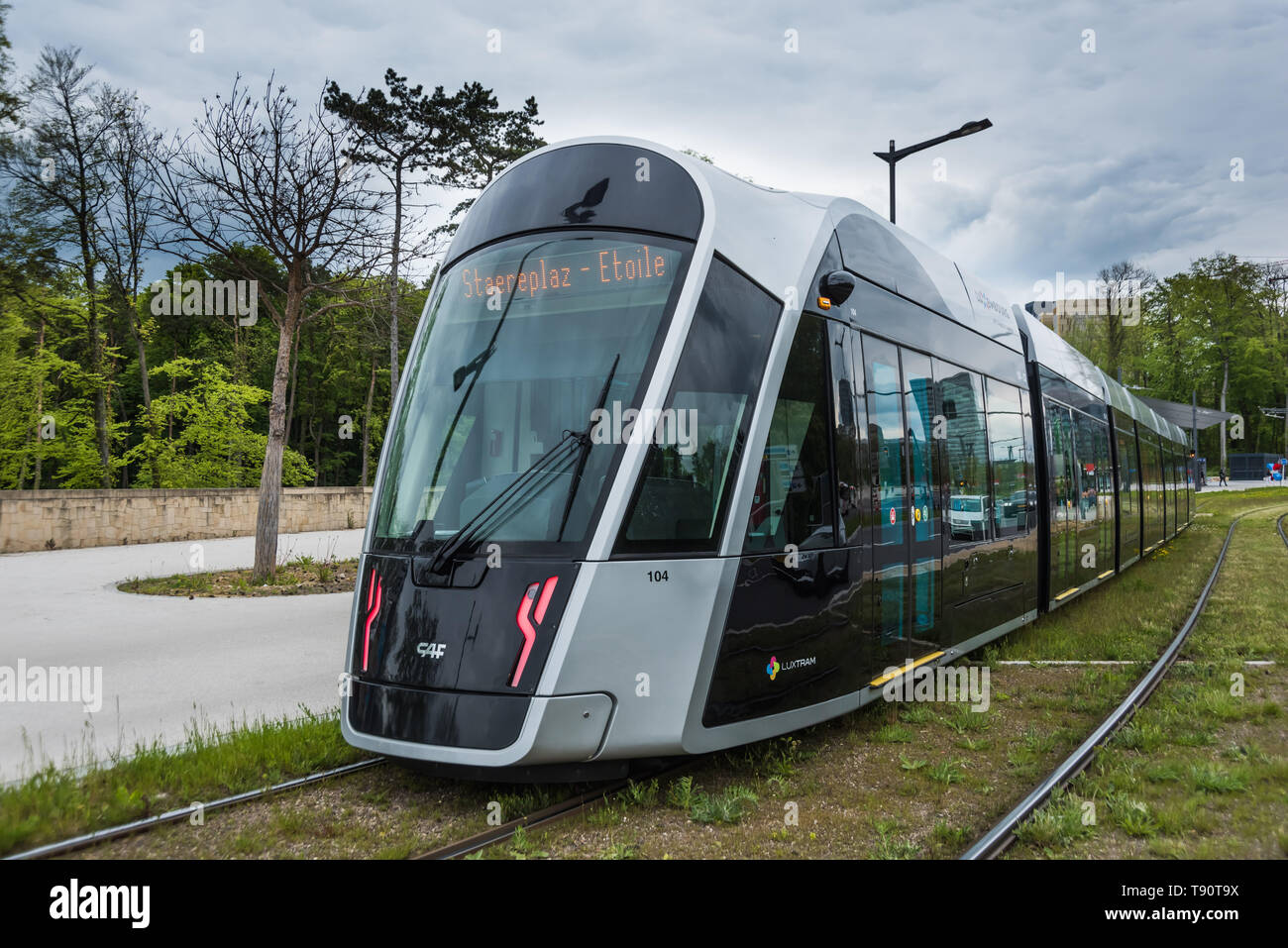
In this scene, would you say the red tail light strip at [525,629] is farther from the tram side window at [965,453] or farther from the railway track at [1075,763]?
the tram side window at [965,453]

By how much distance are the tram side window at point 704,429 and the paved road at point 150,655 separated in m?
3.54

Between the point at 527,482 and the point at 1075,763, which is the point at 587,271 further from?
the point at 1075,763

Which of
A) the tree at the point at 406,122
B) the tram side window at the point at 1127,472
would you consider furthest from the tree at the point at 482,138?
the tram side window at the point at 1127,472

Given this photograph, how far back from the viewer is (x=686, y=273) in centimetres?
471

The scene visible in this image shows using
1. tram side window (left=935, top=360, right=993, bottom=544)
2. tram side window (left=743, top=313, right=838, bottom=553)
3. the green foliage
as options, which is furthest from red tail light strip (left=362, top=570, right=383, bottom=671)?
the green foliage

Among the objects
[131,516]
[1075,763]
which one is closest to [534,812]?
[1075,763]

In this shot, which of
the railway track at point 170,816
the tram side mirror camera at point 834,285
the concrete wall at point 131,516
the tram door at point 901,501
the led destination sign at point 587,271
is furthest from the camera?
the concrete wall at point 131,516

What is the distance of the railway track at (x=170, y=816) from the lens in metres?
3.83

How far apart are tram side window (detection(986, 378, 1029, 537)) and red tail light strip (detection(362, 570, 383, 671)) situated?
18.7 feet

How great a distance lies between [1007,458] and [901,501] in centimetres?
284

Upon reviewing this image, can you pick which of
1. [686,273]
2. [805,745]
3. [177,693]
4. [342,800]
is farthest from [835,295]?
[177,693]

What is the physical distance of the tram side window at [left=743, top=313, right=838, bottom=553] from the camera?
193 inches

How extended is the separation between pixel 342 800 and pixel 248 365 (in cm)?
4161

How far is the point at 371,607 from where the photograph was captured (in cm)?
466
